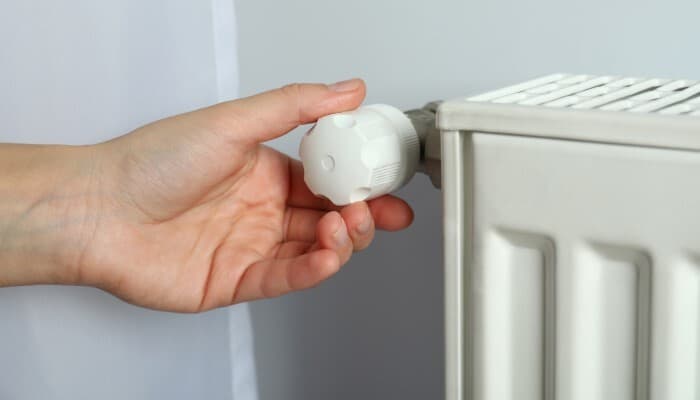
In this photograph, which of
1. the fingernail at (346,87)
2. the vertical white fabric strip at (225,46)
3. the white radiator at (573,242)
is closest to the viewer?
the white radiator at (573,242)

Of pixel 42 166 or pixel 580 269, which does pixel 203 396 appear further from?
pixel 580 269

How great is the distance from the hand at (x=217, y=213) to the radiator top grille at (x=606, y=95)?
11cm

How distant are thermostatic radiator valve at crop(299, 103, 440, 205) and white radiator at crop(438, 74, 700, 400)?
46 mm

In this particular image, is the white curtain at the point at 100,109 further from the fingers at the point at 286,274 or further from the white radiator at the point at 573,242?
the white radiator at the point at 573,242

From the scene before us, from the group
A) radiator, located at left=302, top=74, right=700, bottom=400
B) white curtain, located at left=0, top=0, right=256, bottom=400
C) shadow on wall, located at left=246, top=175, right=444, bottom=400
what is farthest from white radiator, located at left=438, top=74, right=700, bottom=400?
white curtain, located at left=0, top=0, right=256, bottom=400

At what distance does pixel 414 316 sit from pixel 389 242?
0.21 ft

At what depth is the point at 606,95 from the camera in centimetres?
50

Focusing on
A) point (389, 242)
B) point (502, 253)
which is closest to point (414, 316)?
point (389, 242)

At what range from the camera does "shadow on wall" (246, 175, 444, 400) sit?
75 centimetres

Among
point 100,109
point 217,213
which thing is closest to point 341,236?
point 217,213

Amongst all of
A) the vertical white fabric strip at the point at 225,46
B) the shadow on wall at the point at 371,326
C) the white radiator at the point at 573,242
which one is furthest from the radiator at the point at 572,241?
the vertical white fabric strip at the point at 225,46

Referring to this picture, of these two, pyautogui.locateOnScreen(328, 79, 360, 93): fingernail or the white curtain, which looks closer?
pyautogui.locateOnScreen(328, 79, 360, 93): fingernail

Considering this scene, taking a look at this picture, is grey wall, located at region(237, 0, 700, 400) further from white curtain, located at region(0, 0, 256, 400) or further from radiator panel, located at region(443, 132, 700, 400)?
radiator panel, located at region(443, 132, 700, 400)

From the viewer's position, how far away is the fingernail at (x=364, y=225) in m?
0.60
